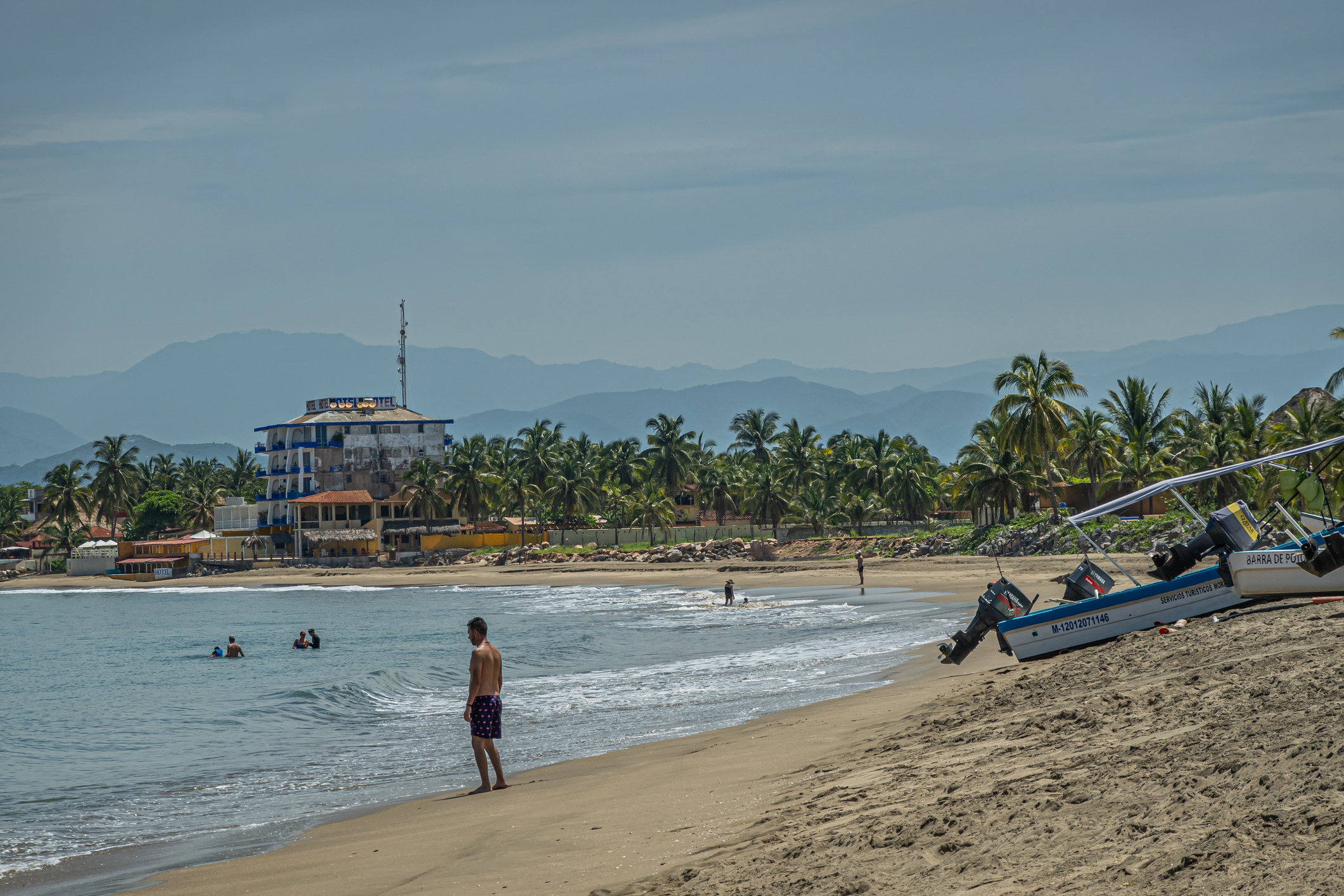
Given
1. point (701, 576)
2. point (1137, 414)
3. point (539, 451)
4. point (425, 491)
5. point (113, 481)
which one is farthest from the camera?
point (113, 481)

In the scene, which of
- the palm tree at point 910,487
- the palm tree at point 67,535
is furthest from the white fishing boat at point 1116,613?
the palm tree at point 67,535

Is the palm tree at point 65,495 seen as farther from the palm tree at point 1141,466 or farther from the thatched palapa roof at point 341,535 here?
the palm tree at point 1141,466

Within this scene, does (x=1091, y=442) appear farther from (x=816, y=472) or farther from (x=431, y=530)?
(x=431, y=530)

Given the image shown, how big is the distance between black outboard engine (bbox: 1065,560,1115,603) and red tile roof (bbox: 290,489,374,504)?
78.9 metres

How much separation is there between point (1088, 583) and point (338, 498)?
7938cm

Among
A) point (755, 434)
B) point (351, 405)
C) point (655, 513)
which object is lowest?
point (655, 513)

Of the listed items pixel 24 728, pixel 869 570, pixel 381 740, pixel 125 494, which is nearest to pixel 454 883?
Result: pixel 381 740

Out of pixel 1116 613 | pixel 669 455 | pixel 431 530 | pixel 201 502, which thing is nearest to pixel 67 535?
pixel 201 502

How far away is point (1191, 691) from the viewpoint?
7062mm

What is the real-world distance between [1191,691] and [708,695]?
906 centimetres

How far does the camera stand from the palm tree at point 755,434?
305 feet

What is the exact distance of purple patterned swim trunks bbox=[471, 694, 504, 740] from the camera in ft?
29.6

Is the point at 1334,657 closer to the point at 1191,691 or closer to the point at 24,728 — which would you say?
the point at 1191,691

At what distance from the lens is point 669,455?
90.2 m
